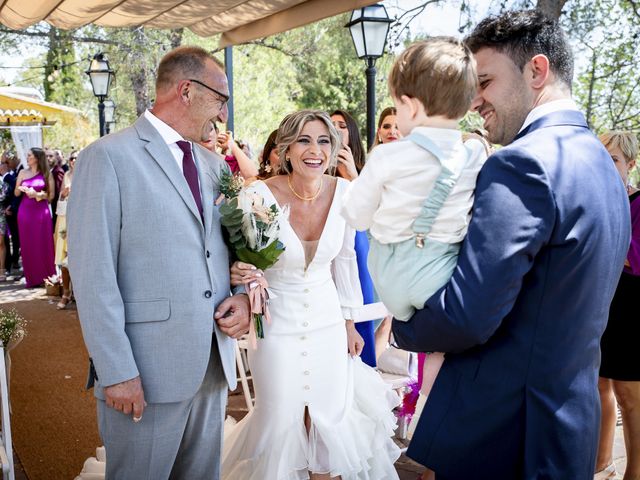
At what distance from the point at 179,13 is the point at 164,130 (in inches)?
90.5

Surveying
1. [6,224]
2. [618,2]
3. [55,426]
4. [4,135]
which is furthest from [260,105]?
[55,426]

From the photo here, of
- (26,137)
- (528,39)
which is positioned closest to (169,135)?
(528,39)

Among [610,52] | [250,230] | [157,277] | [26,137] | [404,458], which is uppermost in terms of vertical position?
[610,52]

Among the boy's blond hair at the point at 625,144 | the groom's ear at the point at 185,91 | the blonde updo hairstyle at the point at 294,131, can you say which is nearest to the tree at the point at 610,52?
the boy's blond hair at the point at 625,144

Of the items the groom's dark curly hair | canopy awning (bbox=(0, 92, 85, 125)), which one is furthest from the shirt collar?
canopy awning (bbox=(0, 92, 85, 125))

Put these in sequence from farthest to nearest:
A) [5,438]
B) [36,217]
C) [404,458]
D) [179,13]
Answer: [36,217]
[179,13]
[404,458]
[5,438]

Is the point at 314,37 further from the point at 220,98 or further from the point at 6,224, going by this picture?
the point at 220,98

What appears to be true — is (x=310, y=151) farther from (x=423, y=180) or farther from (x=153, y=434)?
(x=423, y=180)

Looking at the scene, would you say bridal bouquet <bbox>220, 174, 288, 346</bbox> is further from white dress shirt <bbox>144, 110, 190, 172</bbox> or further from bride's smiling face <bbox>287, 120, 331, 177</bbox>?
bride's smiling face <bbox>287, 120, 331, 177</bbox>

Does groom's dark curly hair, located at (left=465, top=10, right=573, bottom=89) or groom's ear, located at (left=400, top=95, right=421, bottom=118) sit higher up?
groom's dark curly hair, located at (left=465, top=10, right=573, bottom=89)

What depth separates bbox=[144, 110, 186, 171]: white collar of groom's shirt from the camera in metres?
2.50

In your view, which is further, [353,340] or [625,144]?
[625,144]

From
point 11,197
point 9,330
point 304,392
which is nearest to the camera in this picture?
point 304,392

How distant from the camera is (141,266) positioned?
7.61 ft
